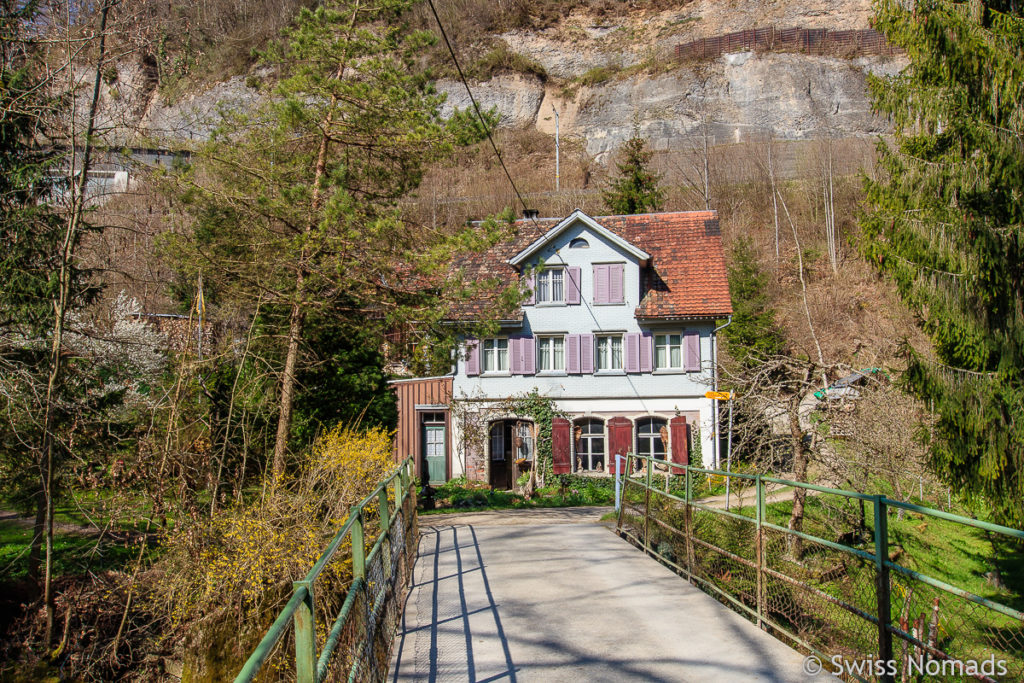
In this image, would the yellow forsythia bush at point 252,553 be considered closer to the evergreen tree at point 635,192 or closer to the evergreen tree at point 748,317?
the evergreen tree at point 748,317

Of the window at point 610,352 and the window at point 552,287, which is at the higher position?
the window at point 552,287

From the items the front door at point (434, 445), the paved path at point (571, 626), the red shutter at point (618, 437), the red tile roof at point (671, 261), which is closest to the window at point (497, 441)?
the front door at point (434, 445)

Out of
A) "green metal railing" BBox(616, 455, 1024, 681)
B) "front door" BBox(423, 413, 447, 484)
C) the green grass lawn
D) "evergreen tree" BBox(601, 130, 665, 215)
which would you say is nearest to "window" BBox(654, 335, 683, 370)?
"front door" BBox(423, 413, 447, 484)

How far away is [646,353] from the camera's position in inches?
943

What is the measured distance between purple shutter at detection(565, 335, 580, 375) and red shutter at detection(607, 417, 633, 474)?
2012 millimetres

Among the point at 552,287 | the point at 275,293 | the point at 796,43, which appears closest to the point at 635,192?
the point at 552,287

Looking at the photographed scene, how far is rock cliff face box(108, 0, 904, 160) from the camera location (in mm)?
59531

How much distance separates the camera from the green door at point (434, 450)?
24.6 metres

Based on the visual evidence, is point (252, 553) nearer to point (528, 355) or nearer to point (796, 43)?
point (528, 355)

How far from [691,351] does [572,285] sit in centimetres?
436

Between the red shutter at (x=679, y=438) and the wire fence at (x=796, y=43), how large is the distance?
4873cm

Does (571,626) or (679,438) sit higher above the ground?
(679,438)

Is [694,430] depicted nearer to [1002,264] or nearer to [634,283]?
[634,283]

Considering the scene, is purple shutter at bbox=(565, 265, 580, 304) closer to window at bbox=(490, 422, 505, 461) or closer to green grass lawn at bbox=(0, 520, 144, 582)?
window at bbox=(490, 422, 505, 461)
